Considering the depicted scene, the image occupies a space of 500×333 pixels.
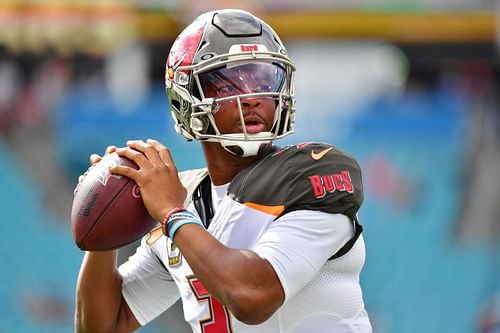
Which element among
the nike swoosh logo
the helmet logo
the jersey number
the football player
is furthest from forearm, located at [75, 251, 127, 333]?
the nike swoosh logo

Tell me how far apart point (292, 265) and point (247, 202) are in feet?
0.92

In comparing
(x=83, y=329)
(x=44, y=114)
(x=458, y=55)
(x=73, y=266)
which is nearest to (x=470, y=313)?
(x=458, y=55)

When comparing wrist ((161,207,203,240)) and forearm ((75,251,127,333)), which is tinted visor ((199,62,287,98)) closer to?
wrist ((161,207,203,240))

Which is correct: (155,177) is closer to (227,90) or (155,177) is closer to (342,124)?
(227,90)

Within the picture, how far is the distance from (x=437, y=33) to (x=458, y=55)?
355 mm

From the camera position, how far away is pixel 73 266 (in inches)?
439

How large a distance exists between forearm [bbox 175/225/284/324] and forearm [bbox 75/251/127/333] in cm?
69

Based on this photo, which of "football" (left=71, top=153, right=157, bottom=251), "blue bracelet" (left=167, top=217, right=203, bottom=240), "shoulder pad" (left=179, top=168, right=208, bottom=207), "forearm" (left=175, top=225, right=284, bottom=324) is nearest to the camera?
"forearm" (left=175, top=225, right=284, bottom=324)

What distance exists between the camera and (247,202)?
2.92 metres

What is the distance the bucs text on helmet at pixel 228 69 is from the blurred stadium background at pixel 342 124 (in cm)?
700

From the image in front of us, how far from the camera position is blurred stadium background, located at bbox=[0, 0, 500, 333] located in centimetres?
1070

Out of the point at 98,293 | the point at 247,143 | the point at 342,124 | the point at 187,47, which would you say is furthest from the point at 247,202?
the point at 342,124

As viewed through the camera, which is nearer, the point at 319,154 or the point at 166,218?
the point at 166,218

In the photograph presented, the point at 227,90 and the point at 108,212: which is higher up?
the point at 227,90
